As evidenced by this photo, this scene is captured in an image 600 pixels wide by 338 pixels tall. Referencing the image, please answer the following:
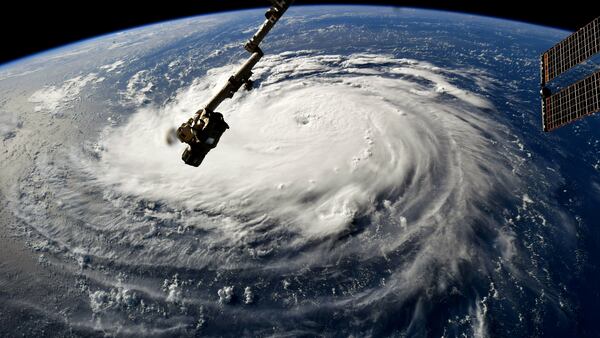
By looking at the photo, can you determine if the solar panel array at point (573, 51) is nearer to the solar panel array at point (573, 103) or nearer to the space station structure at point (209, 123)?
the solar panel array at point (573, 103)

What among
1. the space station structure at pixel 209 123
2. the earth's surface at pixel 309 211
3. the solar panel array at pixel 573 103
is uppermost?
the space station structure at pixel 209 123

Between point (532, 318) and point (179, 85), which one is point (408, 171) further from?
point (179, 85)

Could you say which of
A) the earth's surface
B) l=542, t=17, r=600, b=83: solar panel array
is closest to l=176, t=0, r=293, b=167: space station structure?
the earth's surface

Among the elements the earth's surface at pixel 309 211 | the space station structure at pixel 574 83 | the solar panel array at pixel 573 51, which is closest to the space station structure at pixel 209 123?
the earth's surface at pixel 309 211

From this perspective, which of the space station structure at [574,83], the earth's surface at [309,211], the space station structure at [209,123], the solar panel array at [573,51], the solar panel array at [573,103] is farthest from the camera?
the earth's surface at [309,211]

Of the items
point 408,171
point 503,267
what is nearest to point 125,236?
point 408,171

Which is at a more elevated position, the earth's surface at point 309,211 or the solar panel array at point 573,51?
the solar panel array at point 573,51

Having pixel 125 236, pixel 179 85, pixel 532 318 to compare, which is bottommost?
pixel 532 318

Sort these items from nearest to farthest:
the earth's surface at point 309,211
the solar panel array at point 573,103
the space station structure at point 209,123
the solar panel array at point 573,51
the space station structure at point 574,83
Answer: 1. the space station structure at point 209,123
2. the solar panel array at point 573,103
3. the space station structure at point 574,83
4. the solar panel array at point 573,51
5. the earth's surface at point 309,211

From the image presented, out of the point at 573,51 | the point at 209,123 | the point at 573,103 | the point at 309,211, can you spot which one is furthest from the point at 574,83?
the point at 309,211
